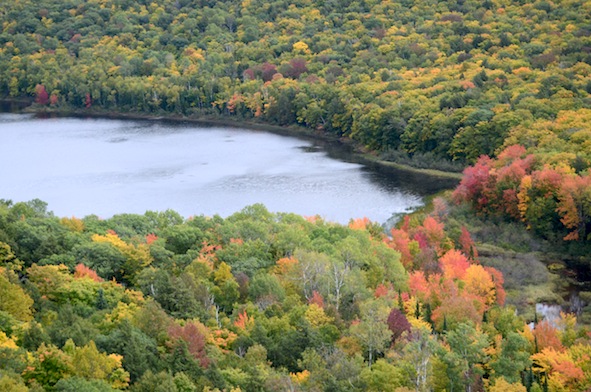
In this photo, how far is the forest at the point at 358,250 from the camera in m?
43.2

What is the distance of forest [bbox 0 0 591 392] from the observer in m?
43.2

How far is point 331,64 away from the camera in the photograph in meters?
142

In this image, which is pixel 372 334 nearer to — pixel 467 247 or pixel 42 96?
pixel 467 247

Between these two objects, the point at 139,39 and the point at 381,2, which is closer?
the point at 381,2

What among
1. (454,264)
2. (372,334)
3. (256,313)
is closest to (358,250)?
(454,264)

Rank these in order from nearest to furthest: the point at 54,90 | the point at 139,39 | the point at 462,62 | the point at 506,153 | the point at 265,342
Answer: the point at 265,342 → the point at 506,153 → the point at 462,62 → the point at 54,90 → the point at 139,39

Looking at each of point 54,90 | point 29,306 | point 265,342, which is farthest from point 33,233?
point 54,90

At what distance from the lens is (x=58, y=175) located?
101m

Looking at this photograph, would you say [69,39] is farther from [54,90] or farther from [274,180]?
[274,180]

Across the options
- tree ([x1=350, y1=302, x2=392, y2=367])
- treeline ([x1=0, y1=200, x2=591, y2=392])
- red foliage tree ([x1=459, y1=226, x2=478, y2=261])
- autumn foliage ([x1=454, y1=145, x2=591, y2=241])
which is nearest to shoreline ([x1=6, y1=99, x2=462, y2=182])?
autumn foliage ([x1=454, y1=145, x2=591, y2=241])

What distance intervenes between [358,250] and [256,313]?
37.7 feet

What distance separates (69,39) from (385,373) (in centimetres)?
14482

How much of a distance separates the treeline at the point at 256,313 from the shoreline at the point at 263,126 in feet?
119

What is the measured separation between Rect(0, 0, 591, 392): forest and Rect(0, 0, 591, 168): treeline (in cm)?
46
